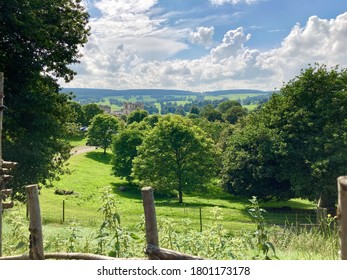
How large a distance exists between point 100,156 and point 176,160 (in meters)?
34.3

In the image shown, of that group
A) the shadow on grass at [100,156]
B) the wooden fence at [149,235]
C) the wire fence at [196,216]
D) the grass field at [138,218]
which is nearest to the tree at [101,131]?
the shadow on grass at [100,156]

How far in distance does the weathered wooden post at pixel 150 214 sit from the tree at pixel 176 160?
3946 cm

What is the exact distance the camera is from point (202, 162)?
46.3 meters

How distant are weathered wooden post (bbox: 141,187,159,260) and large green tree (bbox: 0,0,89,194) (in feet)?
46.2

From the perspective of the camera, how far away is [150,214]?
5359mm

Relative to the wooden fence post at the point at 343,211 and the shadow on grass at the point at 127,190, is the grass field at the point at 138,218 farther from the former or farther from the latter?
the wooden fence post at the point at 343,211

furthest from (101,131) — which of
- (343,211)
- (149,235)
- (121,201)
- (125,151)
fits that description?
(343,211)

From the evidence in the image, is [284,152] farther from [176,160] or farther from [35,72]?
[35,72]

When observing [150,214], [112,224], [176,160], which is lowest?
[176,160]

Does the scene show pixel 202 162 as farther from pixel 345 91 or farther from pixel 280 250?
pixel 280 250

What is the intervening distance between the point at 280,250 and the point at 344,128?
934 inches

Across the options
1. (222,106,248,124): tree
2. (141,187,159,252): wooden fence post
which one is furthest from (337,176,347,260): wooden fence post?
(222,106,248,124): tree

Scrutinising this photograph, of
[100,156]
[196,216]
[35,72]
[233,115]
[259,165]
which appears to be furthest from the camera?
[233,115]

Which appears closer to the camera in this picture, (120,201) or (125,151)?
(120,201)
